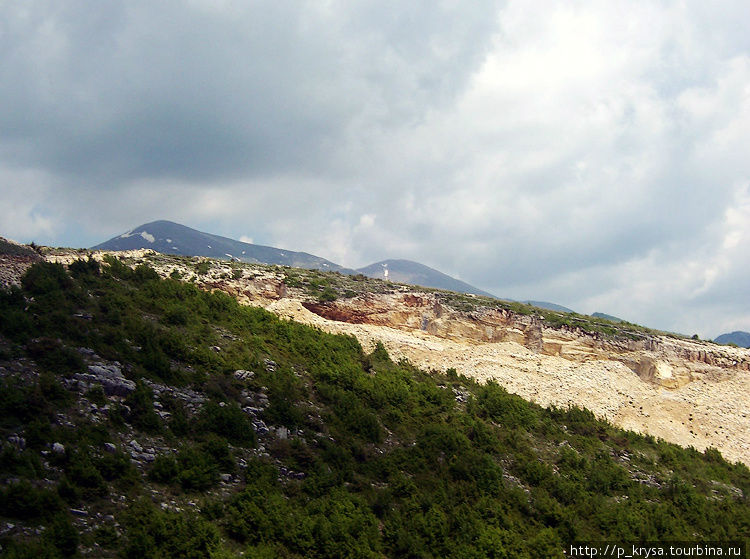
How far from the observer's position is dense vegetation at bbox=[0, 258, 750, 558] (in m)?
11.3

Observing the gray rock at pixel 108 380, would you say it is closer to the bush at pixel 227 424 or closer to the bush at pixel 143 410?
the bush at pixel 143 410

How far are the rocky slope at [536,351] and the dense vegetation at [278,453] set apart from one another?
4.61 ft

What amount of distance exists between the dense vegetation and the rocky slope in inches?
55.4

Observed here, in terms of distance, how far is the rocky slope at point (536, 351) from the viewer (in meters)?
26.4

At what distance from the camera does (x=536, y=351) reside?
1136 inches

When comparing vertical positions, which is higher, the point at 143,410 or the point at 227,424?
the point at 143,410

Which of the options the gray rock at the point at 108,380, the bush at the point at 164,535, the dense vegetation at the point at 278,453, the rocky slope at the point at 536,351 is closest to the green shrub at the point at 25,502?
the dense vegetation at the point at 278,453

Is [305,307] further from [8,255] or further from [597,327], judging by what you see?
[597,327]

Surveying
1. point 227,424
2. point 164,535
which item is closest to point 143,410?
point 227,424

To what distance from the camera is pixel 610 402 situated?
26484 millimetres

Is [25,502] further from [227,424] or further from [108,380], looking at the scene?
[227,424]

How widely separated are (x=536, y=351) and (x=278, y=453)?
58.7 ft

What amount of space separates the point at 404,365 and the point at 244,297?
29.8 feet

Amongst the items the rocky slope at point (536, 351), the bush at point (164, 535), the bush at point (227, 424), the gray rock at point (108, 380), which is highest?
the rocky slope at point (536, 351)
